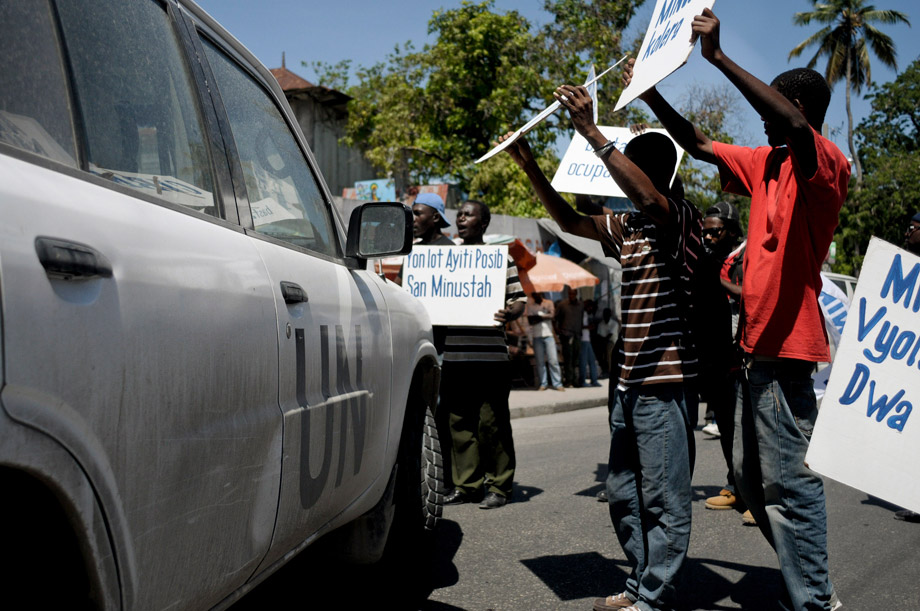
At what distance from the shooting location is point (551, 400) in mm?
12828

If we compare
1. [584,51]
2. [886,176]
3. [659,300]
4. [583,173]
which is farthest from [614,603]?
[886,176]

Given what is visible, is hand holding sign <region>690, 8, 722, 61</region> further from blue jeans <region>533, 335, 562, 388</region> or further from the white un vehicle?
blue jeans <region>533, 335, 562, 388</region>

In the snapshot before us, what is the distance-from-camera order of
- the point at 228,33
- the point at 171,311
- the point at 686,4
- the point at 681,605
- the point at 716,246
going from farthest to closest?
1. the point at 716,246
2. the point at 681,605
3. the point at 686,4
4. the point at 228,33
5. the point at 171,311

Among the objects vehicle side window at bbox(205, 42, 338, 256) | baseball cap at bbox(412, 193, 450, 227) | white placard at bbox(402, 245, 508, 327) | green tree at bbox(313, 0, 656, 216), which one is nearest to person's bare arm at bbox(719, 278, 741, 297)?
white placard at bbox(402, 245, 508, 327)

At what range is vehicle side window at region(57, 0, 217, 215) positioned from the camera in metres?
1.61

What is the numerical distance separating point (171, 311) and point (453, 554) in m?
3.17

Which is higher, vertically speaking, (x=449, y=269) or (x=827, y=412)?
(x=449, y=269)

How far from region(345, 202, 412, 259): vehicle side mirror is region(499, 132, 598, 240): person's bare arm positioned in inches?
24.4

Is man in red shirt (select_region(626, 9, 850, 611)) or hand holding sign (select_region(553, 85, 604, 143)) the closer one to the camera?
man in red shirt (select_region(626, 9, 850, 611))

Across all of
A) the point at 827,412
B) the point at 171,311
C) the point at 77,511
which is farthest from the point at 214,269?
the point at 827,412

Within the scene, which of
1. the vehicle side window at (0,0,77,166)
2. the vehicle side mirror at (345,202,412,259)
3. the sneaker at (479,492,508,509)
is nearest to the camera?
the vehicle side window at (0,0,77,166)

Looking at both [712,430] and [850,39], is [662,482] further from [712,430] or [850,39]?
[850,39]

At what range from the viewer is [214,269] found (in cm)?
179

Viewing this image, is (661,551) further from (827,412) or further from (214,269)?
(214,269)
